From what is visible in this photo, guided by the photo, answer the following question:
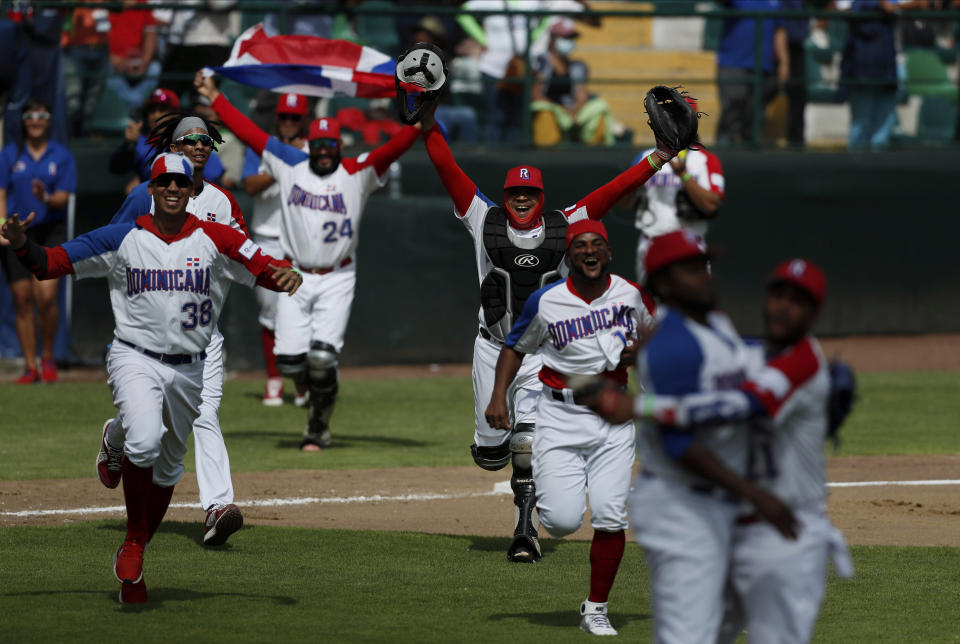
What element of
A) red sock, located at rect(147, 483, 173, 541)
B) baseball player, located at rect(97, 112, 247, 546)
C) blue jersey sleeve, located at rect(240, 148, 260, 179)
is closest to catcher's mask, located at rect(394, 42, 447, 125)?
baseball player, located at rect(97, 112, 247, 546)

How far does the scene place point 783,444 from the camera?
488 cm

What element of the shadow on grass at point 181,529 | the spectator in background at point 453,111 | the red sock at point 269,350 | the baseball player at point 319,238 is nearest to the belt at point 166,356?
the shadow on grass at point 181,529

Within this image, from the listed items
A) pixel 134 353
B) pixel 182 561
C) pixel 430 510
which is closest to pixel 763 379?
pixel 134 353

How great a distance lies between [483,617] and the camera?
701 cm

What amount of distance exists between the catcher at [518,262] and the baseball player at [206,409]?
1.29 m

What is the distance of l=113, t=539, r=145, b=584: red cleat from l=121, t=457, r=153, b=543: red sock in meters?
0.07

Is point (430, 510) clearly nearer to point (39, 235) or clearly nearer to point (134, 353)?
point (134, 353)

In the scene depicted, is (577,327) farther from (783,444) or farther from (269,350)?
(269,350)

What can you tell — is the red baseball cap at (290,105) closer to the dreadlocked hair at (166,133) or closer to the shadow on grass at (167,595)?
the dreadlocked hair at (166,133)

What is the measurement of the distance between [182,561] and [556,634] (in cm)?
248

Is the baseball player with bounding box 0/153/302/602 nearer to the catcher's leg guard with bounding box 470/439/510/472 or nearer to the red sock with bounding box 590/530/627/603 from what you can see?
the red sock with bounding box 590/530/627/603

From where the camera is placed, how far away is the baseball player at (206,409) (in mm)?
8406

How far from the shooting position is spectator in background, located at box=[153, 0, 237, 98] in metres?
16.4

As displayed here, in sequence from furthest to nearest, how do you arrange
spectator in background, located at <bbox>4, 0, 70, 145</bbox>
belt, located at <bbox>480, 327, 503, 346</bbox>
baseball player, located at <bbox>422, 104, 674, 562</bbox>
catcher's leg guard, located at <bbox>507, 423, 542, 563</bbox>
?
1. spectator in background, located at <bbox>4, 0, 70, 145</bbox>
2. belt, located at <bbox>480, 327, 503, 346</bbox>
3. baseball player, located at <bbox>422, 104, 674, 562</bbox>
4. catcher's leg guard, located at <bbox>507, 423, 542, 563</bbox>
